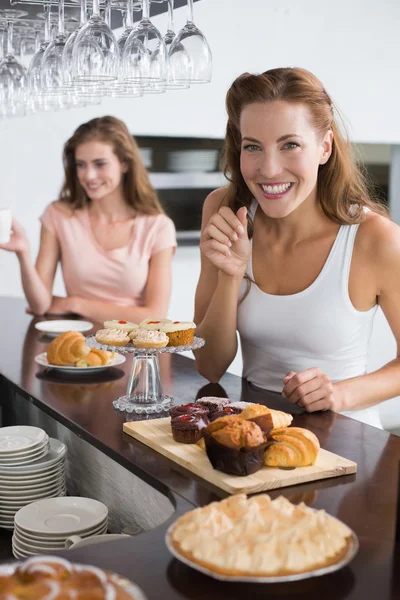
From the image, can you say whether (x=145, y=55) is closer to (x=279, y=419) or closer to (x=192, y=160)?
(x=279, y=419)

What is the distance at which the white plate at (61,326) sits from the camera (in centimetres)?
292

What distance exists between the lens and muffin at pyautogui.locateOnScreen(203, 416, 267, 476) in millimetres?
1365

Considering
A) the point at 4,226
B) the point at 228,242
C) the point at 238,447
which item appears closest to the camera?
the point at 238,447

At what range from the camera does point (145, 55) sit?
1.95 meters

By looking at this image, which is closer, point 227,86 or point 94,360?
point 94,360

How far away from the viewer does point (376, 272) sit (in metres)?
2.10

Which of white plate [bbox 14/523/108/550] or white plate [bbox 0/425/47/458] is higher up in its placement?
white plate [bbox 0/425/47/458]

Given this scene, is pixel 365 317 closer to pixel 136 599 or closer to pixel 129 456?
pixel 129 456

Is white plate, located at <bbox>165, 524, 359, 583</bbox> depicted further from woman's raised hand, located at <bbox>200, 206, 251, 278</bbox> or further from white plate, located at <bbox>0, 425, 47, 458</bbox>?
woman's raised hand, located at <bbox>200, 206, 251, 278</bbox>

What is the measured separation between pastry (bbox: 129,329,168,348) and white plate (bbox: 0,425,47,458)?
29 centimetres

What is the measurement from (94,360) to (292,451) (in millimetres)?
980

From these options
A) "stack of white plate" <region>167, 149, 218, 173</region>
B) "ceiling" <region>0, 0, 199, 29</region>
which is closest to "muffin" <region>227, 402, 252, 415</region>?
"ceiling" <region>0, 0, 199, 29</region>

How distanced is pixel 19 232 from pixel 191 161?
1904mm

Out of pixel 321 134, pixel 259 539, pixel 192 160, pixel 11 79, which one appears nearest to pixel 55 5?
pixel 11 79
